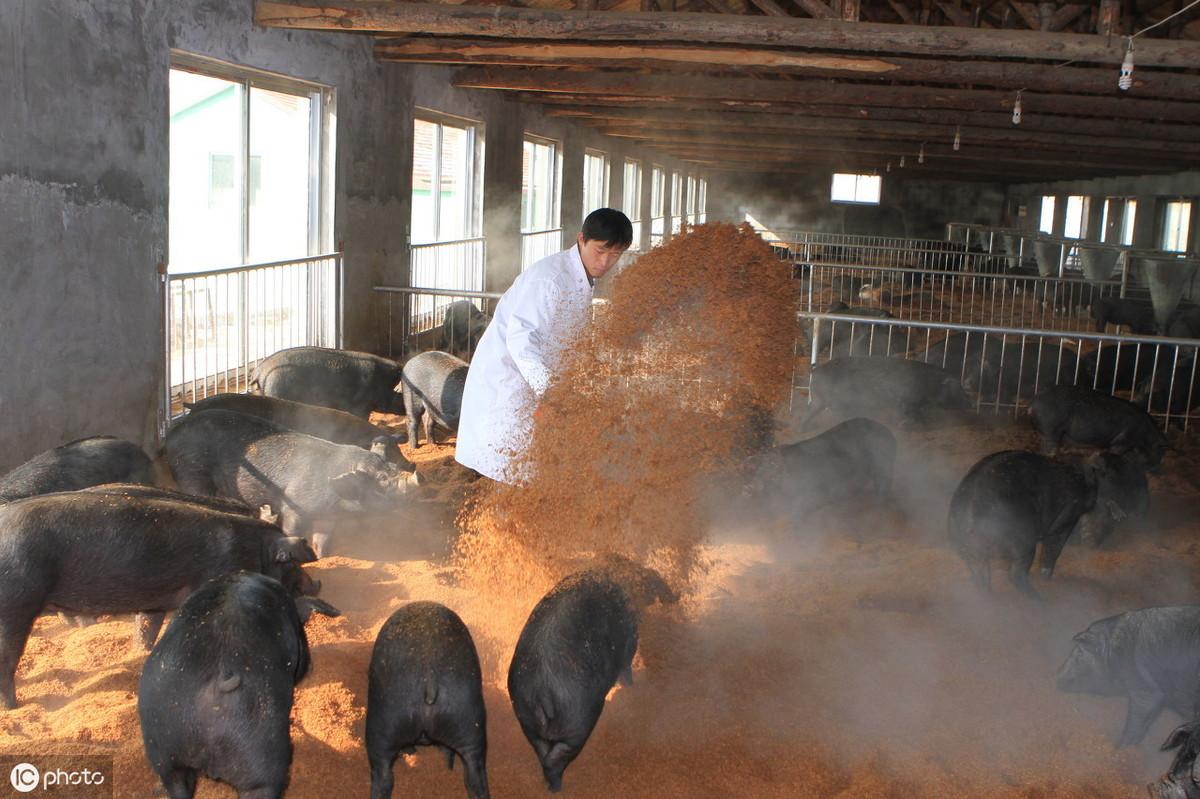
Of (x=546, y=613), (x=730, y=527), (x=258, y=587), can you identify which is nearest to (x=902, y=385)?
(x=730, y=527)

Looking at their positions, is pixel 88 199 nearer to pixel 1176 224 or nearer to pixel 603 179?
pixel 603 179

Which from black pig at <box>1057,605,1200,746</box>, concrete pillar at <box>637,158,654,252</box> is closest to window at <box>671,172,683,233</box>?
concrete pillar at <box>637,158,654,252</box>

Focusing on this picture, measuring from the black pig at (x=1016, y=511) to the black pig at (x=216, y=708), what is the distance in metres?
3.48

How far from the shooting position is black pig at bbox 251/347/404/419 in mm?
7320

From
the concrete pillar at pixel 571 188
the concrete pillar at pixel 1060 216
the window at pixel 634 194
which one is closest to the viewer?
the concrete pillar at pixel 571 188

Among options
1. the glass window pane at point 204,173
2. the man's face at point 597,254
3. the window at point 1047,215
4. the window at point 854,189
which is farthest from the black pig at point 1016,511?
the window at point 854,189

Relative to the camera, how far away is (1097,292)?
55.7ft

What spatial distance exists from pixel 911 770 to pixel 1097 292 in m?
15.2

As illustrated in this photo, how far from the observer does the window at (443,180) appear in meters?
11.3

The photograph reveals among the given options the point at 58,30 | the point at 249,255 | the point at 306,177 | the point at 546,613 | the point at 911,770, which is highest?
the point at 58,30

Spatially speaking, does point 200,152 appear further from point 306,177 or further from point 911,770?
point 911,770

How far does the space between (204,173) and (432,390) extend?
83.4 inches

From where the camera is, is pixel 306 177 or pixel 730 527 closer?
pixel 730 527

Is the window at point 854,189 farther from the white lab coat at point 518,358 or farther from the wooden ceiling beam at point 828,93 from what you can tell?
the white lab coat at point 518,358
